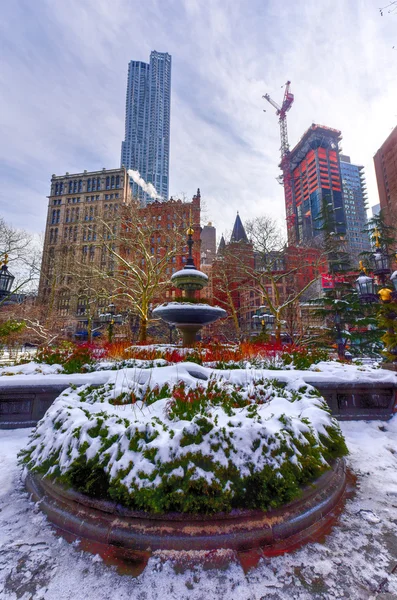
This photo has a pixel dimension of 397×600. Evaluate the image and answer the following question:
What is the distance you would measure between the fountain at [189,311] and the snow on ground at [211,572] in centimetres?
615

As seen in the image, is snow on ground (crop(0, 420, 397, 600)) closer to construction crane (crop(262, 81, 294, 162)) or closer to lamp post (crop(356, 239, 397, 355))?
lamp post (crop(356, 239, 397, 355))

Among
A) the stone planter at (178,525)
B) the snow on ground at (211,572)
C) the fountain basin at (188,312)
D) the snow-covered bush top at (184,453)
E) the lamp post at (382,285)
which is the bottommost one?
the snow on ground at (211,572)

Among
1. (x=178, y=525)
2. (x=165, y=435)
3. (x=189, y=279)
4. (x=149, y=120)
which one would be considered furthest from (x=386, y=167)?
(x=149, y=120)

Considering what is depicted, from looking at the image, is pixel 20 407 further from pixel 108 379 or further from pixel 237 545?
pixel 237 545

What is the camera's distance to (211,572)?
1.79 metres

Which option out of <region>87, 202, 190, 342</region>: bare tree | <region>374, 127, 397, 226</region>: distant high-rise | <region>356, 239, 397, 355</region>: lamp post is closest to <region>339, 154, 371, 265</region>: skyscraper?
<region>374, 127, 397, 226</region>: distant high-rise

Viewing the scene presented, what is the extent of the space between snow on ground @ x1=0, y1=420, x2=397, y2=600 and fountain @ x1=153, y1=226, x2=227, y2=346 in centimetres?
615

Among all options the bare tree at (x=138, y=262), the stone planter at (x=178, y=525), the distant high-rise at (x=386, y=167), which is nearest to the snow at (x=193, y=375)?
the stone planter at (x=178, y=525)

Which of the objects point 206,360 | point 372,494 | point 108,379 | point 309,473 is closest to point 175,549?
point 309,473

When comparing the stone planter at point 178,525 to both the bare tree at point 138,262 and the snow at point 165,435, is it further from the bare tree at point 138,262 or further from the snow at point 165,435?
the bare tree at point 138,262

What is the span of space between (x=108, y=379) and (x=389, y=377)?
599 cm

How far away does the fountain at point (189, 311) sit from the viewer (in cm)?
827

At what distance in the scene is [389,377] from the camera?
5324 mm

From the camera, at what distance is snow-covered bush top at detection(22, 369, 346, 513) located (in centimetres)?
217
